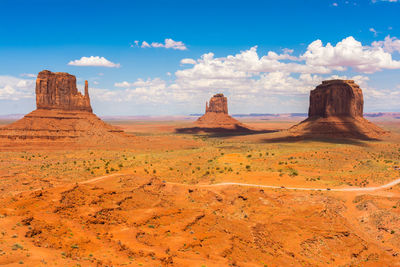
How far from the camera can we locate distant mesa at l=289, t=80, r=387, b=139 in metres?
112

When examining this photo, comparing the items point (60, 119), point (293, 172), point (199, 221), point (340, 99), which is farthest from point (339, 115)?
point (199, 221)

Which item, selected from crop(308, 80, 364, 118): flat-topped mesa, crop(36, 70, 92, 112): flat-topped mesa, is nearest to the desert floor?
crop(36, 70, 92, 112): flat-topped mesa

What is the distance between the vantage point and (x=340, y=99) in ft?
387

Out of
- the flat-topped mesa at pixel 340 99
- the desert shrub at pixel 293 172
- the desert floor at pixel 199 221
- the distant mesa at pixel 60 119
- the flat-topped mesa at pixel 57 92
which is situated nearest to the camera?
the desert floor at pixel 199 221

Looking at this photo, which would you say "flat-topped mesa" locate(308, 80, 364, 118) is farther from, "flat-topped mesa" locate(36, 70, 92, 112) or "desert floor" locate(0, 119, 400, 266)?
"flat-topped mesa" locate(36, 70, 92, 112)

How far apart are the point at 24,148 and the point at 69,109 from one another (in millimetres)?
23365

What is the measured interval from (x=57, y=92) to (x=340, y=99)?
115 m

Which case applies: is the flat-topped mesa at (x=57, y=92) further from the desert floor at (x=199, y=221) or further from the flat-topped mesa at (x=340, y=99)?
the flat-topped mesa at (x=340, y=99)

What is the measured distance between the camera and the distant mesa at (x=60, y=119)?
284 ft

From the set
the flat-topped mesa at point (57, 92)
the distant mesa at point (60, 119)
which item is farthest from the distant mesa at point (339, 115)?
the flat-topped mesa at point (57, 92)

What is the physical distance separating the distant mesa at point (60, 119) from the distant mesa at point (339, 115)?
83070mm

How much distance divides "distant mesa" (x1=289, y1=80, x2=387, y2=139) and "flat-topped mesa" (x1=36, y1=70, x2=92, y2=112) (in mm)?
93949

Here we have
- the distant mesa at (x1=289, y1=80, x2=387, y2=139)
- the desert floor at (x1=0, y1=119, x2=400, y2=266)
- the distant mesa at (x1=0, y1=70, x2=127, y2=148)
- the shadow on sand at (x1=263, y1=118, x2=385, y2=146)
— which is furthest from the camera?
the distant mesa at (x1=289, y1=80, x2=387, y2=139)

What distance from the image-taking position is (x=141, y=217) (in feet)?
→ 77.9
